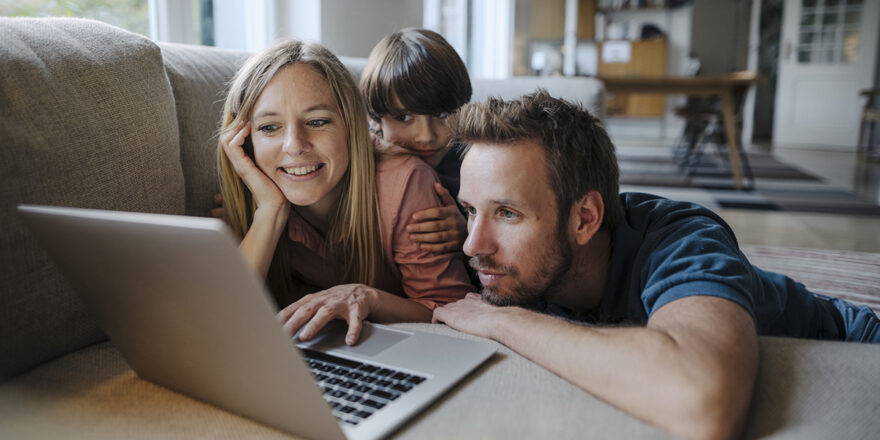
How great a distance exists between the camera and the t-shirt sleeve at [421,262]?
1228mm

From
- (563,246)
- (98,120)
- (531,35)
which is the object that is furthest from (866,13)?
(98,120)

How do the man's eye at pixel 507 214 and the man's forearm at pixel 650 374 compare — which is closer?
the man's forearm at pixel 650 374

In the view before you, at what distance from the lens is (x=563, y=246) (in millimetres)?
1077

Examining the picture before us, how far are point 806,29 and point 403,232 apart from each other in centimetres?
Result: 873

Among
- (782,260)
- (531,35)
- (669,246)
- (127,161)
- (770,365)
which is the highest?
(531,35)

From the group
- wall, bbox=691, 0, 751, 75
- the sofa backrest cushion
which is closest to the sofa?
the sofa backrest cushion

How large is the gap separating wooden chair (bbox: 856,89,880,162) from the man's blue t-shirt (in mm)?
6294

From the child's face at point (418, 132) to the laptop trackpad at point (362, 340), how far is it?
0.63 meters

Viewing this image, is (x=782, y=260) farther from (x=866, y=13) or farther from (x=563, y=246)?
(x=866, y=13)

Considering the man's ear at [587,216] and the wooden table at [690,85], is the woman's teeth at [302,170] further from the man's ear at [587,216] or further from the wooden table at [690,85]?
the wooden table at [690,85]

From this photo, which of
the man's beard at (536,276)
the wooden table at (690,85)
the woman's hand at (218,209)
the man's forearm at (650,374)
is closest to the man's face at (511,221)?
the man's beard at (536,276)

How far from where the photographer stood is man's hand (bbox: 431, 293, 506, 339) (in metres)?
0.93

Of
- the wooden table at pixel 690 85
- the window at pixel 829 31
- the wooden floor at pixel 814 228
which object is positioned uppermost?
the window at pixel 829 31

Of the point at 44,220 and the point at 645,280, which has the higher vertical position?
the point at 44,220
